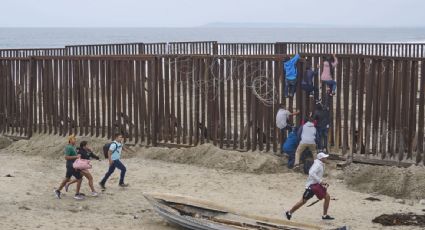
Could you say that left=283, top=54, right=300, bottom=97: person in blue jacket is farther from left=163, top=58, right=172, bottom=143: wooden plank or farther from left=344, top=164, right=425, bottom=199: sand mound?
left=163, top=58, right=172, bottom=143: wooden plank

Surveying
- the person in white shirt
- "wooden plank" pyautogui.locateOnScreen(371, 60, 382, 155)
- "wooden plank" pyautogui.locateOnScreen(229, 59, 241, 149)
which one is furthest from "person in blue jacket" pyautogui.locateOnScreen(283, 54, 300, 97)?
"wooden plank" pyautogui.locateOnScreen(371, 60, 382, 155)

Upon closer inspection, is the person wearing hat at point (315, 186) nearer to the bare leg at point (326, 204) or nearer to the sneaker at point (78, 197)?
the bare leg at point (326, 204)

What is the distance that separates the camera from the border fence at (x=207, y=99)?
43.5 ft

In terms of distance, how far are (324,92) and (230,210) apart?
186 inches

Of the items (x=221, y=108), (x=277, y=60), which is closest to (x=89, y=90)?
(x=221, y=108)

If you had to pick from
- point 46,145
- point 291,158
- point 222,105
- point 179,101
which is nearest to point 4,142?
point 46,145

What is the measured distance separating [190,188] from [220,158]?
5.95ft

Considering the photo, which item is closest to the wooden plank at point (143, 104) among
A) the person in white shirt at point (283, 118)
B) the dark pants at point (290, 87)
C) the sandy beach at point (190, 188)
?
the sandy beach at point (190, 188)

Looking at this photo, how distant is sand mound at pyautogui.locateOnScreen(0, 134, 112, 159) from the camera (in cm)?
1633

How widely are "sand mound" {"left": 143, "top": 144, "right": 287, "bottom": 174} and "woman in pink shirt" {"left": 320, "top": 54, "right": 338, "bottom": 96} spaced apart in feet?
6.37

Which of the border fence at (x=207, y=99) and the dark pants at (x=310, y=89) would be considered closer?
the border fence at (x=207, y=99)

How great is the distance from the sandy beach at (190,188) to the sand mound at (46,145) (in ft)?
0.13

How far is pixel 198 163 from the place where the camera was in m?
14.9

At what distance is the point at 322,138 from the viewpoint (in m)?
13.9
